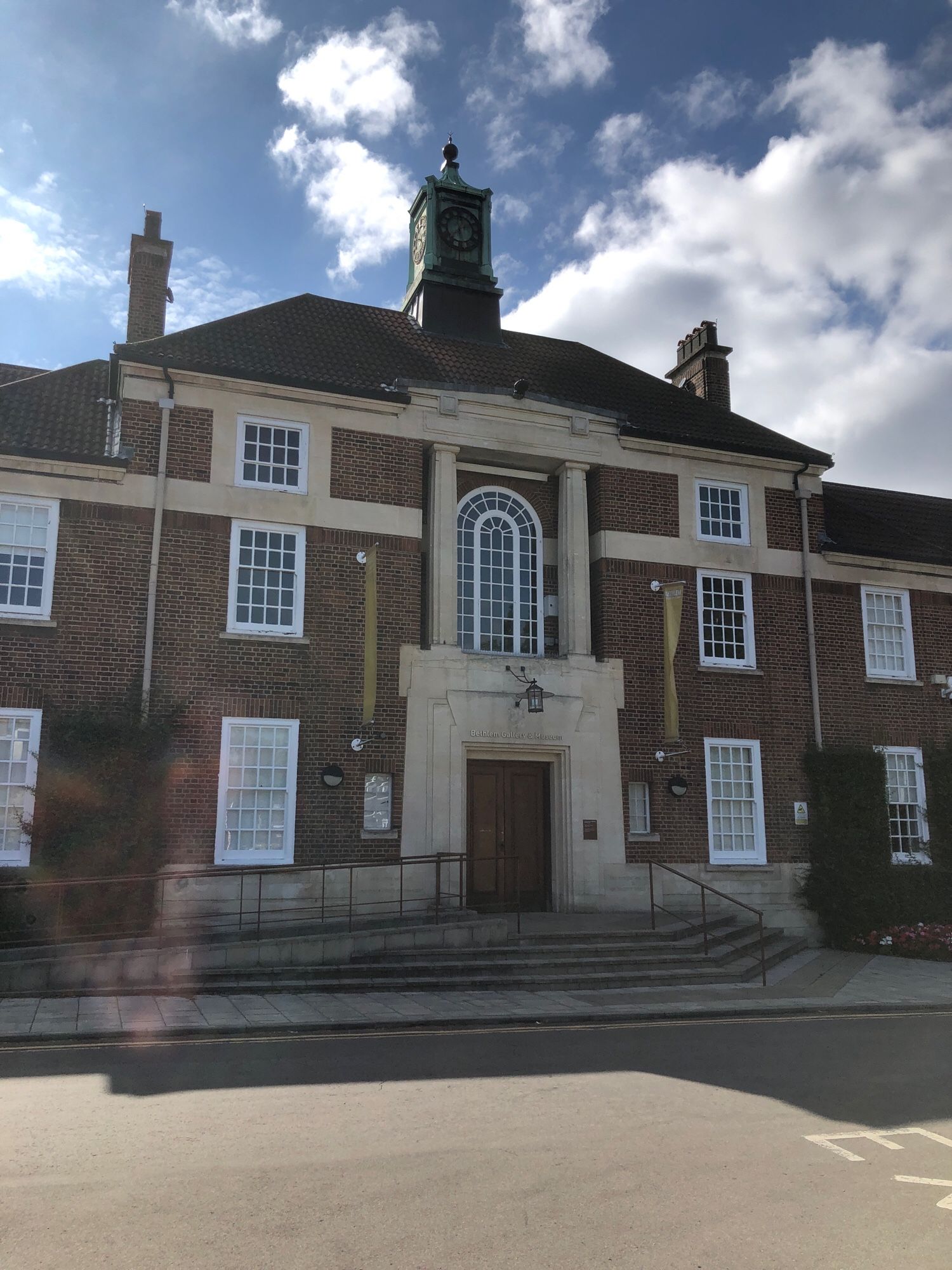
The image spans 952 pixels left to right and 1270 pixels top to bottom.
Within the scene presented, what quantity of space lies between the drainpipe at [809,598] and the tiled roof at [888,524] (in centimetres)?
64

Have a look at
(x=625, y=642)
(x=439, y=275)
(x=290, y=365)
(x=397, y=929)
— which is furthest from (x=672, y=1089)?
(x=439, y=275)

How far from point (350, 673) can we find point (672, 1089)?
9.62 metres

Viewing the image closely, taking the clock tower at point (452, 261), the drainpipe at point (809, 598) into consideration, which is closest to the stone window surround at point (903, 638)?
Answer: the drainpipe at point (809, 598)

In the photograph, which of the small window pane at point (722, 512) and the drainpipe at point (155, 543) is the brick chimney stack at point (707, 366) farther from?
the drainpipe at point (155, 543)

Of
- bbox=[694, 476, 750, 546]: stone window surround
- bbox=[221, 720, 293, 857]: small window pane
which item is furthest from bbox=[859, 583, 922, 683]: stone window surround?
bbox=[221, 720, 293, 857]: small window pane

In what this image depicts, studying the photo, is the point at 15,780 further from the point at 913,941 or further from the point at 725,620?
the point at 913,941

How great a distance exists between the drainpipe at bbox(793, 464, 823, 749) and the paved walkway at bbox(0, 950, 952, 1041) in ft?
19.3

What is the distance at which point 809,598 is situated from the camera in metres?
20.2

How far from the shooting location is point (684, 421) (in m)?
20.8

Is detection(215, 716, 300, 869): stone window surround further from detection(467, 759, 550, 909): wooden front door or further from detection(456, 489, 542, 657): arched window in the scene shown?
detection(456, 489, 542, 657): arched window

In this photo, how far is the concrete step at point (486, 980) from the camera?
12.7 m

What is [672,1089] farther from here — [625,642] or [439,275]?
[439,275]

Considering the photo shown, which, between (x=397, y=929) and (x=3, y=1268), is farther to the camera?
(x=397, y=929)

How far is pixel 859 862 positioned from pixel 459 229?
15827 millimetres
